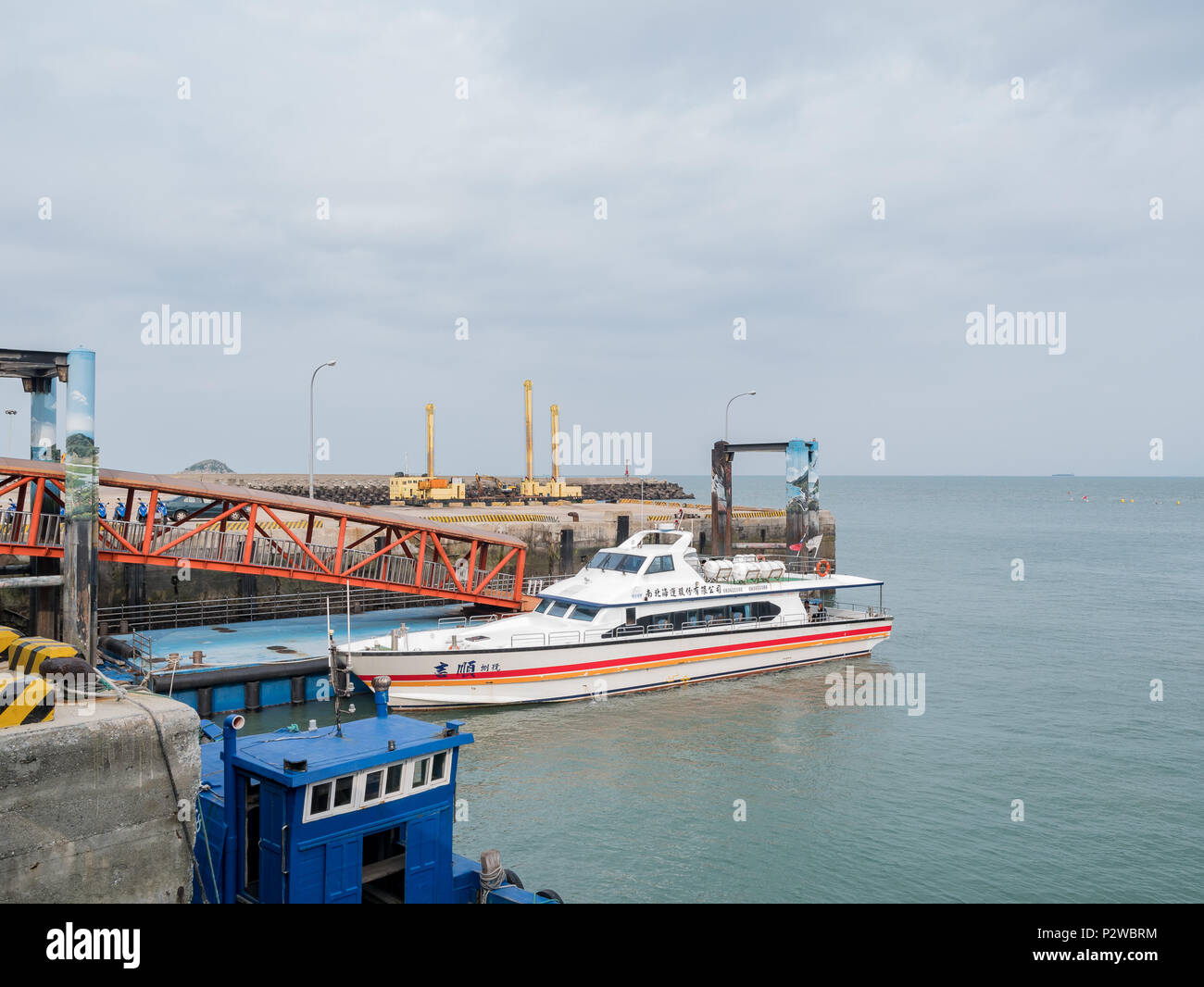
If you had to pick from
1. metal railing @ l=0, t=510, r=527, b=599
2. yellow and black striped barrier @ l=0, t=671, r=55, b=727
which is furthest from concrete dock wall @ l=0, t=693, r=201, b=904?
metal railing @ l=0, t=510, r=527, b=599

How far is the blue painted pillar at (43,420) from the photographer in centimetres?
2628

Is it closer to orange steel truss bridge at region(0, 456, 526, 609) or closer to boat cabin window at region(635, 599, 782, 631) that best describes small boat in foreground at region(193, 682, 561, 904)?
orange steel truss bridge at region(0, 456, 526, 609)

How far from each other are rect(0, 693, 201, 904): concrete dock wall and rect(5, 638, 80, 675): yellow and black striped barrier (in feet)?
4.32

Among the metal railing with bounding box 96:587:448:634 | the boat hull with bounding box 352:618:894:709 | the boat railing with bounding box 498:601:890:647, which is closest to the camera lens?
the boat hull with bounding box 352:618:894:709

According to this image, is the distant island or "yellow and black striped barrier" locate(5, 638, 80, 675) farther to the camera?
the distant island

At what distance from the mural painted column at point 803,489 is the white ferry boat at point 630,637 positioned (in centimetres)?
1186

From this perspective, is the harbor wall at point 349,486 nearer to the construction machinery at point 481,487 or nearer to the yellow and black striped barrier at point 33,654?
the construction machinery at point 481,487

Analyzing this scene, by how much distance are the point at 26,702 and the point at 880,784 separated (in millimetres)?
18479

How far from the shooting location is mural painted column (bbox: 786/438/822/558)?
47.6 metres

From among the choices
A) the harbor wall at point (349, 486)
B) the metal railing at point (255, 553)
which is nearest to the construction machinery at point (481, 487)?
the harbor wall at point (349, 486)

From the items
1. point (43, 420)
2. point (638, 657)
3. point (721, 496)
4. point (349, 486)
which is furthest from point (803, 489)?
point (349, 486)

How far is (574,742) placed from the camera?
2419cm
